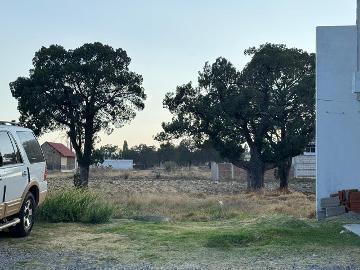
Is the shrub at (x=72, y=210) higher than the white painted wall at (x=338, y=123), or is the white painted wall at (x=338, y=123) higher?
the white painted wall at (x=338, y=123)

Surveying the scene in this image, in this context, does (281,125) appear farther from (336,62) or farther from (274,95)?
(336,62)

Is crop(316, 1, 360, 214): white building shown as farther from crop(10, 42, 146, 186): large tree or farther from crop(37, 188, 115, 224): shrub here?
crop(10, 42, 146, 186): large tree

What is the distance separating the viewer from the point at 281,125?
3017 centimetres

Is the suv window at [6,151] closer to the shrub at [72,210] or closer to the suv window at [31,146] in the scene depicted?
the suv window at [31,146]

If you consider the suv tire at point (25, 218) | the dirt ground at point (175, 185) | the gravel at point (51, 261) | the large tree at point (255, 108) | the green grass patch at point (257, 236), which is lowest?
the dirt ground at point (175, 185)

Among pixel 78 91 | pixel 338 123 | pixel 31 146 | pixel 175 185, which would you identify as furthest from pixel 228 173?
pixel 31 146

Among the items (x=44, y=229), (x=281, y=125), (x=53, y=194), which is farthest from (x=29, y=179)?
(x=281, y=125)

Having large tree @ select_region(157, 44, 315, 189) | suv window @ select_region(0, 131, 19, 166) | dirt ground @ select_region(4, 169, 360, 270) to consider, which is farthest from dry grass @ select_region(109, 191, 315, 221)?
large tree @ select_region(157, 44, 315, 189)

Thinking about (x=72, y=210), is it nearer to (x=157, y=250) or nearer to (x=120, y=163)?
(x=157, y=250)

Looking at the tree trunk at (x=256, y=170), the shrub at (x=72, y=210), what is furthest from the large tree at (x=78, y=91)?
the shrub at (x=72, y=210)

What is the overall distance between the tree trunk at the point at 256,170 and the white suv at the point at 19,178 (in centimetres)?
2102

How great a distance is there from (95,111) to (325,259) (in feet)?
74.3

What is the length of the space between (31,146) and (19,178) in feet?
4.14

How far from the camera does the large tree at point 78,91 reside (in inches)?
1123
